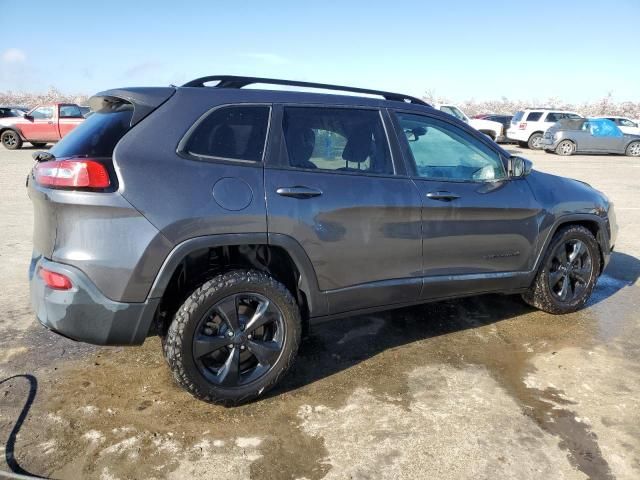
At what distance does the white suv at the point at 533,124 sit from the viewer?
70.7ft

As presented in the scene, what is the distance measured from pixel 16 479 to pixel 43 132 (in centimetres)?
1861

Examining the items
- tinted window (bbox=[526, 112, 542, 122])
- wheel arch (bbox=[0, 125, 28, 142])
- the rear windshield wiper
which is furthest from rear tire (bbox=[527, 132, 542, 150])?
the rear windshield wiper

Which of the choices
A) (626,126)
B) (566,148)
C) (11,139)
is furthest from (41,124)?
(626,126)

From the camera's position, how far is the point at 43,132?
60.1 ft

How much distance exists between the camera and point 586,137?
67.0 ft

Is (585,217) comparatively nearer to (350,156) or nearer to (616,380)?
(616,380)

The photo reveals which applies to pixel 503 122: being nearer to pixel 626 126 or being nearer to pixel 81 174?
pixel 626 126

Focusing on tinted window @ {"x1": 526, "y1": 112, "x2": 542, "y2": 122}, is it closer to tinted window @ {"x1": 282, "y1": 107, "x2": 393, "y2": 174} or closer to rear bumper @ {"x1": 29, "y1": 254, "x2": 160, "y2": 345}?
tinted window @ {"x1": 282, "y1": 107, "x2": 393, "y2": 174}

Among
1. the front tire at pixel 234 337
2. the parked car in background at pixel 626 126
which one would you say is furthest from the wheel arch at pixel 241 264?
the parked car in background at pixel 626 126

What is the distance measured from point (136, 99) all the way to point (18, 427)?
184 centimetres

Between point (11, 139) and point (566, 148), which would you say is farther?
point (566, 148)

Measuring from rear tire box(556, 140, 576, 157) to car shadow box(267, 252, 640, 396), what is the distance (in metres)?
16.9

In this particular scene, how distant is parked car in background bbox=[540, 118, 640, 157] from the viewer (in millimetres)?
20297

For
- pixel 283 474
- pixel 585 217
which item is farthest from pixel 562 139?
pixel 283 474
